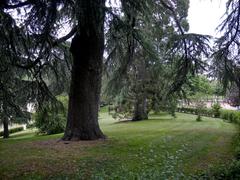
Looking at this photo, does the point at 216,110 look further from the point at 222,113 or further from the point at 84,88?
the point at 84,88

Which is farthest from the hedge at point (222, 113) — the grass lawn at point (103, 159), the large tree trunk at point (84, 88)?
the large tree trunk at point (84, 88)

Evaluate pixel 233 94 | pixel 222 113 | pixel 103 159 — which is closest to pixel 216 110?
pixel 222 113

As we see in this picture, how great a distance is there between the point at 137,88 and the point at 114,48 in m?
Result: 12.9

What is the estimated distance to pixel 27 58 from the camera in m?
7.49

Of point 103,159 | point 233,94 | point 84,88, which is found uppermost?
point 84,88

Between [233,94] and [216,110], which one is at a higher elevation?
[233,94]

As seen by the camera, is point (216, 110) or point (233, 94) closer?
point (233, 94)

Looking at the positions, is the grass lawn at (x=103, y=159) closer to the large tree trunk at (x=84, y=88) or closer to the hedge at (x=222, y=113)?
the large tree trunk at (x=84, y=88)

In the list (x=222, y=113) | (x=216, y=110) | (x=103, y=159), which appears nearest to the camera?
(x=103, y=159)

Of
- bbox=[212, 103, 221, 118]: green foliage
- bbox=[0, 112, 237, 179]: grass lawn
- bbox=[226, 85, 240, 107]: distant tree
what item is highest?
bbox=[226, 85, 240, 107]: distant tree

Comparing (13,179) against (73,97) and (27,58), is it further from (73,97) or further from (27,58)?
(73,97)

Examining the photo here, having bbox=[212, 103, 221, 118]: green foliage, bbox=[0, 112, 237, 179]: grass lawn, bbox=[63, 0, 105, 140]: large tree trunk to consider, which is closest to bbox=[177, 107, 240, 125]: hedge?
bbox=[212, 103, 221, 118]: green foliage

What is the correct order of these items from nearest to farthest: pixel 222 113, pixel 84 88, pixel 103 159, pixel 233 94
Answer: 1. pixel 103 159
2. pixel 84 88
3. pixel 233 94
4. pixel 222 113

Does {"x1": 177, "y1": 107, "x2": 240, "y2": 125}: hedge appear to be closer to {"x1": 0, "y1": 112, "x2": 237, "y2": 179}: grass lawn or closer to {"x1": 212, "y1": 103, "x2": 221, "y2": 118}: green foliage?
{"x1": 212, "y1": 103, "x2": 221, "y2": 118}: green foliage
